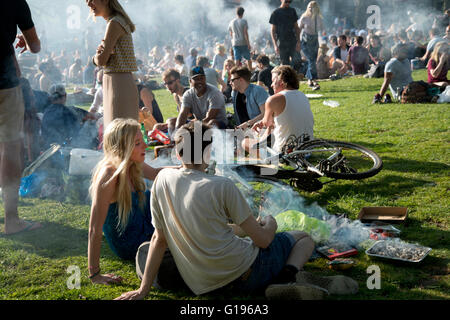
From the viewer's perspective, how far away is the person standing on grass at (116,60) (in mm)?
4359

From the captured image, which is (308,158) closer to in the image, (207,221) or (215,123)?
(215,123)

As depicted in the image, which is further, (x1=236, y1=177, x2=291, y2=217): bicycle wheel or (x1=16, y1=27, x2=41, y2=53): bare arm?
(x1=236, y1=177, x2=291, y2=217): bicycle wheel

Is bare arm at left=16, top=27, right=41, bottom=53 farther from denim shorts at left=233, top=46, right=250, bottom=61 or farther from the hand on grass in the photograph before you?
denim shorts at left=233, top=46, right=250, bottom=61

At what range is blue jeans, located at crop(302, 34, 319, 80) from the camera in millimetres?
12602

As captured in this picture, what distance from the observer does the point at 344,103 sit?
382 inches

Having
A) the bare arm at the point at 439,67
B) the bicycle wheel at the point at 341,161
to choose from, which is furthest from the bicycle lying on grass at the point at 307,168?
the bare arm at the point at 439,67

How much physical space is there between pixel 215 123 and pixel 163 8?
80.5 ft

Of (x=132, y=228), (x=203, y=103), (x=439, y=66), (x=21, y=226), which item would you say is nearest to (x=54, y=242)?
(x=21, y=226)

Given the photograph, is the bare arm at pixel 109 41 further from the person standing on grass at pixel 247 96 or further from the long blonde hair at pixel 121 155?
the person standing on grass at pixel 247 96

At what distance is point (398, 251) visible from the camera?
3367 millimetres

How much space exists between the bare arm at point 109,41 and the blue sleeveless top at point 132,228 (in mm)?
1617

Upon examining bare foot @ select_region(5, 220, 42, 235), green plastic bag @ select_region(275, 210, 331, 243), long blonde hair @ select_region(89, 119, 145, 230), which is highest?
long blonde hair @ select_region(89, 119, 145, 230)

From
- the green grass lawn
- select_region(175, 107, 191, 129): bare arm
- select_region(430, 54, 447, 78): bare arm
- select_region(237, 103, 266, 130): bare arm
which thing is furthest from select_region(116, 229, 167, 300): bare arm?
select_region(430, 54, 447, 78): bare arm

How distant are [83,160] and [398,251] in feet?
11.3
